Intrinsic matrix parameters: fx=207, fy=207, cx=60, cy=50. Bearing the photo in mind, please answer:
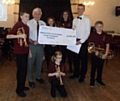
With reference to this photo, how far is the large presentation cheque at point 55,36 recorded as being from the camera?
3.97 metres

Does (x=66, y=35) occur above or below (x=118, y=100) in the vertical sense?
above

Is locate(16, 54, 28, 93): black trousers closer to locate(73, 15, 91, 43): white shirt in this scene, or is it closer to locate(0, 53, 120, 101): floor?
locate(0, 53, 120, 101): floor

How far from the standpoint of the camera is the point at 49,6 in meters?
10.0

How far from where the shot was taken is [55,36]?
406 centimetres

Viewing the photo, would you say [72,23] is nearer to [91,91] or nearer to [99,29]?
[99,29]

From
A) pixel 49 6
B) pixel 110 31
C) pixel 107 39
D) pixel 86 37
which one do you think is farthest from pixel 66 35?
pixel 110 31

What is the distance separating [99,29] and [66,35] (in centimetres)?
66

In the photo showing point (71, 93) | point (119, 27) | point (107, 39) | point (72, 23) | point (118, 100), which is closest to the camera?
point (118, 100)

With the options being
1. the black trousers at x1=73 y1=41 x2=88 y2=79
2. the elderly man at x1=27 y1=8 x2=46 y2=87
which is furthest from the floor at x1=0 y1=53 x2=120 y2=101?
the elderly man at x1=27 y1=8 x2=46 y2=87

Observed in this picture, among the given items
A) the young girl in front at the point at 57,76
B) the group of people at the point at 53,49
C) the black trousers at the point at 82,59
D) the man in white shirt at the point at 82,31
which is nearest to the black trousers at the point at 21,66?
the group of people at the point at 53,49

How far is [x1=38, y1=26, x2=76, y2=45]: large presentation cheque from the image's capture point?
3967 mm

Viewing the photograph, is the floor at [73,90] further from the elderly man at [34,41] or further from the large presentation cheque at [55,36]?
the large presentation cheque at [55,36]

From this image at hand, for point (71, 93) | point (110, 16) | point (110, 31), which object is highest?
point (110, 16)

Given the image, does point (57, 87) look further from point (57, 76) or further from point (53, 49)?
point (53, 49)
